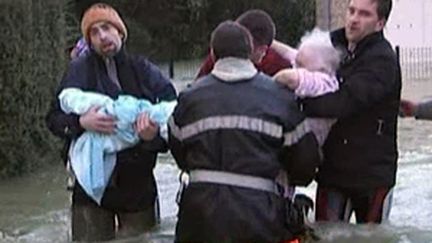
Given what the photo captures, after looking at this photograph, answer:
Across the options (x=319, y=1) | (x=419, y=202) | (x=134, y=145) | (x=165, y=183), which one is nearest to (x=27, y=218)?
(x=165, y=183)

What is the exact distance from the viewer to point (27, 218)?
1067 centimetres

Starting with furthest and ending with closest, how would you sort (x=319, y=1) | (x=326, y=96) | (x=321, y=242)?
(x=319, y=1) → (x=321, y=242) → (x=326, y=96)

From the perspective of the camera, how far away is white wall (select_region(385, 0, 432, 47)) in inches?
1635

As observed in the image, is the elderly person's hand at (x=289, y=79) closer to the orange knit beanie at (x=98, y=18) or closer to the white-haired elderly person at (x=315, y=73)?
the white-haired elderly person at (x=315, y=73)

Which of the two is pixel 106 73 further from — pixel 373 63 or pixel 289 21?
pixel 289 21

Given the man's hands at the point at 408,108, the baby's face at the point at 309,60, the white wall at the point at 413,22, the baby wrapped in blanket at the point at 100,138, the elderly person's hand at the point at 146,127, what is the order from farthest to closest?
1. the white wall at the point at 413,22
2. the man's hands at the point at 408,108
3. the baby wrapped in blanket at the point at 100,138
4. the elderly person's hand at the point at 146,127
5. the baby's face at the point at 309,60

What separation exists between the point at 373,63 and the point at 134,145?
4.99 ft

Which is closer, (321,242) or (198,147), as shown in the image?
(198,147)

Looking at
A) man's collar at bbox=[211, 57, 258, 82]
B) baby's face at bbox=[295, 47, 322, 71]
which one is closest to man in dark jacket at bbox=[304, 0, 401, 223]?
baby's face at bbox=[295, 47, 322, 71]

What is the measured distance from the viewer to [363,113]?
19.9 feet

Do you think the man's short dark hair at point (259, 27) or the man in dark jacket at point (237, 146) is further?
the man's short dark hair at point (259, 27)

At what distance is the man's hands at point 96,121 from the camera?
636 cm

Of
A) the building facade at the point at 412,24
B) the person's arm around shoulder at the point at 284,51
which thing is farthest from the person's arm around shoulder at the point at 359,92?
the building facade at the point at 412,24

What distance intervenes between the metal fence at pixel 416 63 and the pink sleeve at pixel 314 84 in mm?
24736
